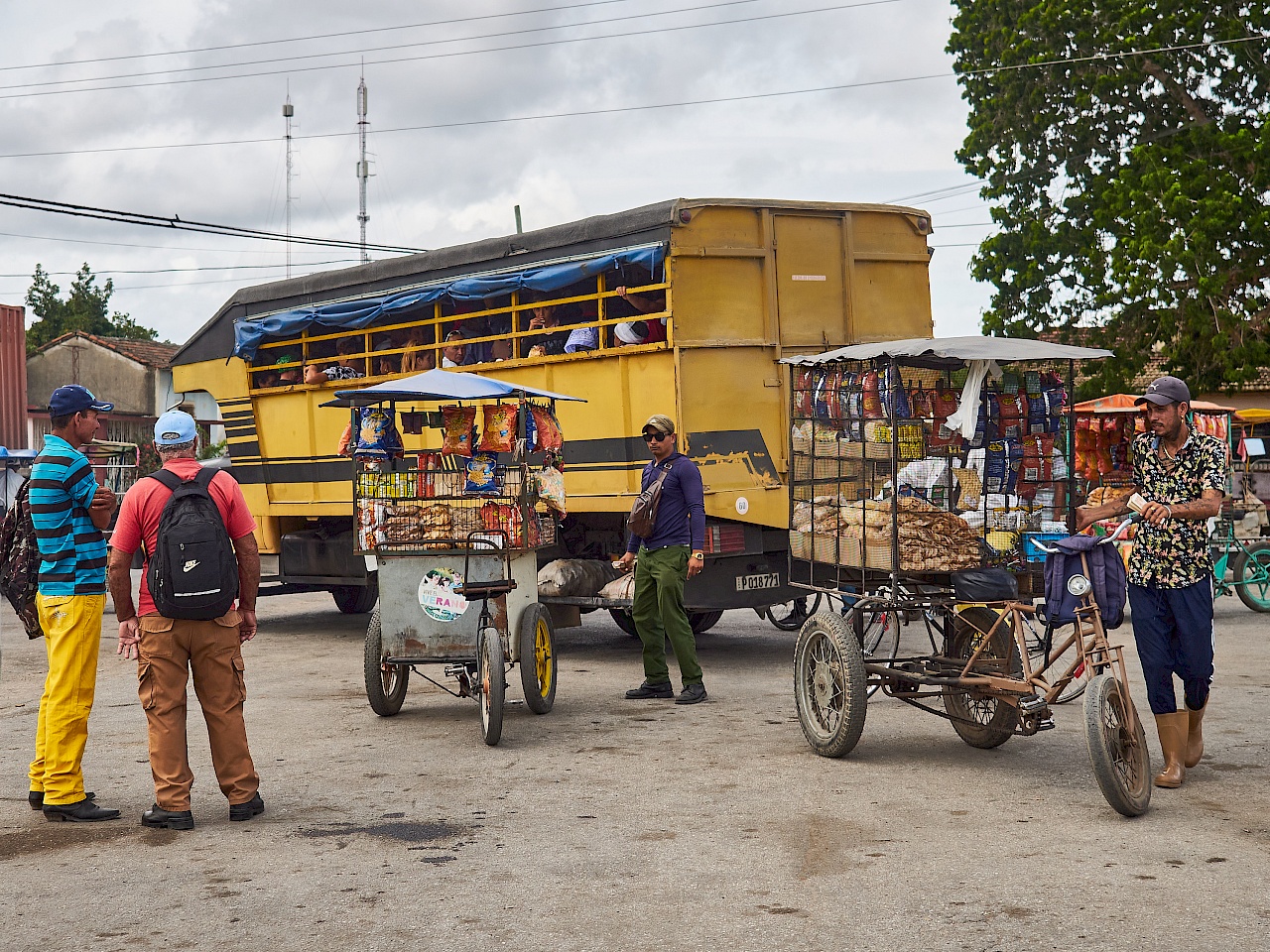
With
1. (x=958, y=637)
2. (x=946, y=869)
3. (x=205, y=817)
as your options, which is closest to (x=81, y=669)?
(x=205, y=817)

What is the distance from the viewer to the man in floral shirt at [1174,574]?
6.68 m

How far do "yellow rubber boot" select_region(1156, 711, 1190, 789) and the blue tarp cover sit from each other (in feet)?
18.1

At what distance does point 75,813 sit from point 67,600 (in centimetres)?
99

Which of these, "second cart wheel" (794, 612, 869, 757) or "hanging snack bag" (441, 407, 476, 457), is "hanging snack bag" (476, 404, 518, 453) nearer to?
"hanging snack bag" (441, 407, 476, 457)

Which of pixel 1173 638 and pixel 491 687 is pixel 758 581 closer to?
pixel 491 687

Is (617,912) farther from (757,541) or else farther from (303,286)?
(303,286)

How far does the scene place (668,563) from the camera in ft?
31.4

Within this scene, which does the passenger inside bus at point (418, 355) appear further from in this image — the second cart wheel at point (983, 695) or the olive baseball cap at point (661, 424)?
the second cart wheel at point (983, 695)

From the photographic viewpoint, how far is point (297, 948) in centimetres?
461

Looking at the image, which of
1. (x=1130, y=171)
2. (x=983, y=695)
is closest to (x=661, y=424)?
(x=983, y=695)

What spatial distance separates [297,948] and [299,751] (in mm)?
3523

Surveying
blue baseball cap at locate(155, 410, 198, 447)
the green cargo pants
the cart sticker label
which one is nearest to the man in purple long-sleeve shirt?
the green cargo pants

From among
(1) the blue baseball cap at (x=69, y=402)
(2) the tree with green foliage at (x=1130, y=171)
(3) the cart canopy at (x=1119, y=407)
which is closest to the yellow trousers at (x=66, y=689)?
(1) the blue baseball cap at (x=69, y=402)

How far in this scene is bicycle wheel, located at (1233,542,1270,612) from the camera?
14570 millimetres
